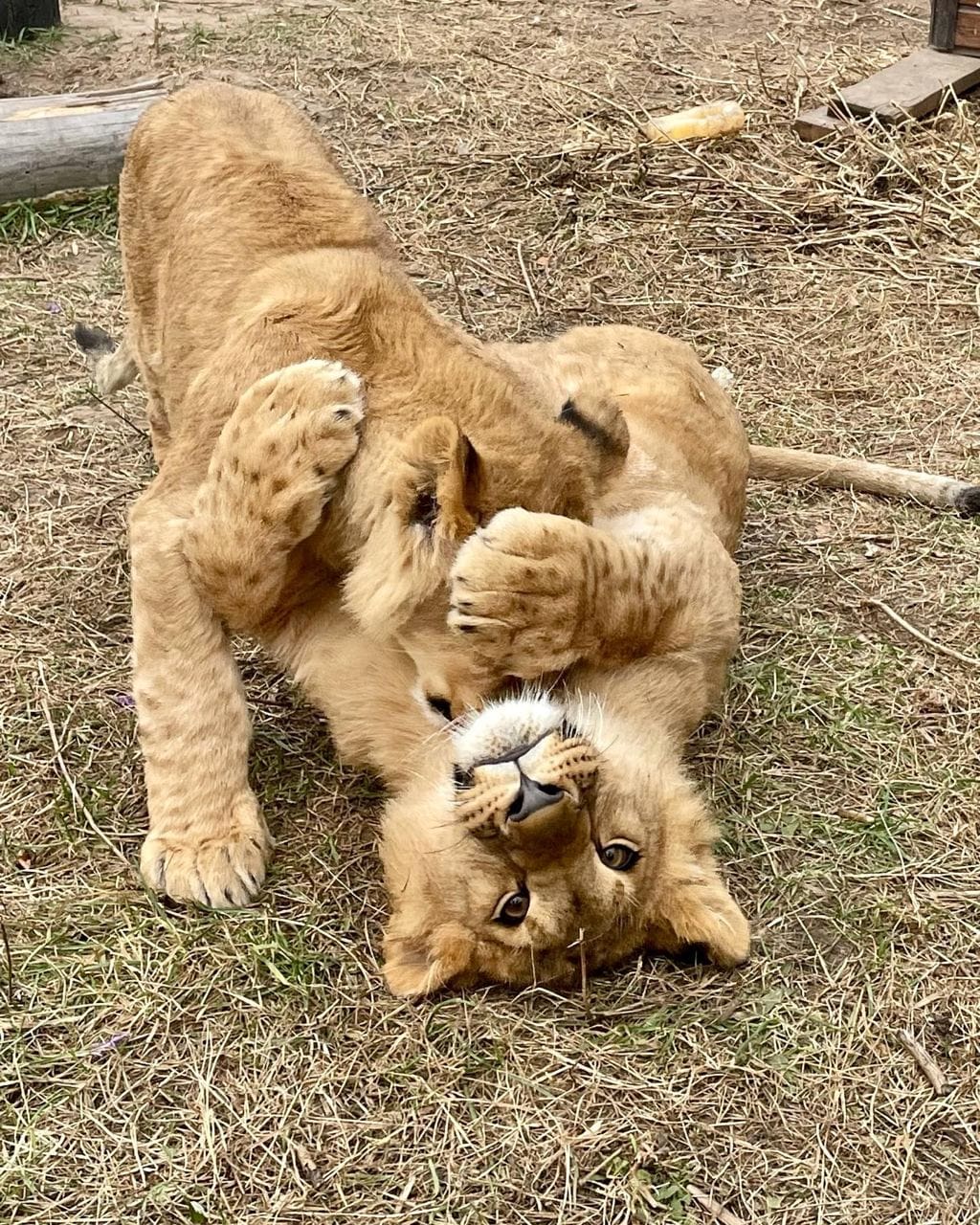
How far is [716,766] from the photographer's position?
4.25 meters

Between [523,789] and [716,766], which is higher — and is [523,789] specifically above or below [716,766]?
above

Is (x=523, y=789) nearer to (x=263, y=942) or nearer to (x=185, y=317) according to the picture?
(x=263, y=942)

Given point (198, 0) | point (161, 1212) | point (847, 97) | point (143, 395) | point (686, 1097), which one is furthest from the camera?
point (198, 0)

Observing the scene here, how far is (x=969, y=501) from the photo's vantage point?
5.30 metres

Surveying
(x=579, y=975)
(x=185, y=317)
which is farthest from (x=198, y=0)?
(x=579, y=975)

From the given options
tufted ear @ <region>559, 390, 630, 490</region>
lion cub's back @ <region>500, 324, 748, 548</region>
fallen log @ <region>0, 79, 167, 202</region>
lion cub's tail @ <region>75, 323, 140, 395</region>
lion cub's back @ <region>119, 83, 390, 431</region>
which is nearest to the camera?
tufted ear @ <region>559, 390, 630, 490</region>

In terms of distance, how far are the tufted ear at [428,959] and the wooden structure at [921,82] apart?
19.5 feet

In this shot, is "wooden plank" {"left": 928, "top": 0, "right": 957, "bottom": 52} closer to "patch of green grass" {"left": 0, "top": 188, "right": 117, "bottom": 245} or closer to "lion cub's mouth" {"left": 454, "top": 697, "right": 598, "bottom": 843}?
"patch of green grass" {"left": 0, "top": 188, "right": 117, "bottom": 245}

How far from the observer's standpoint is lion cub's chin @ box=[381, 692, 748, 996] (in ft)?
10.7

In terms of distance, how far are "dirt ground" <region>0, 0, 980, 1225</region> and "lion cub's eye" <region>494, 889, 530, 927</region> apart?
204 millimetres

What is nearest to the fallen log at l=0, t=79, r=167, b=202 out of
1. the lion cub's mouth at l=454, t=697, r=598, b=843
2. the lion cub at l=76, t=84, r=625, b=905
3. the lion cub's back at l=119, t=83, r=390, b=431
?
the lion cub's back at l=119, t=83, r=390, b=431

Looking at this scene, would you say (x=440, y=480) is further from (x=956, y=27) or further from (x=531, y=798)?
(x=956, y=27)

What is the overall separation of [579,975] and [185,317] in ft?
6.97

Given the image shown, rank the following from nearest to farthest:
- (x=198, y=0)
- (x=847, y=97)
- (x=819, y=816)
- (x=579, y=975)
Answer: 1. (x=579, y=975)
2. (x=819, y=816)
3. (x=847, y=97)
4. (x=198, y=0)
